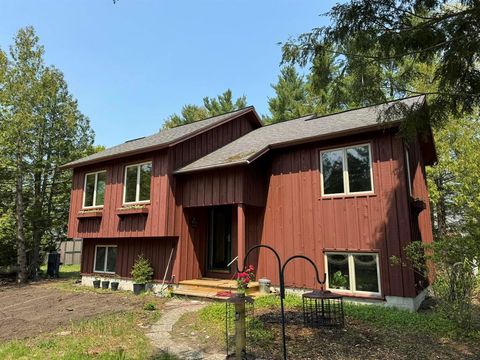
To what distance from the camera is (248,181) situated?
9844 millimetres

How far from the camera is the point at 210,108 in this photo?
113ft

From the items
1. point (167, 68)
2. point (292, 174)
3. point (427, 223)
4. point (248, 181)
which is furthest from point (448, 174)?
point (167, 68)

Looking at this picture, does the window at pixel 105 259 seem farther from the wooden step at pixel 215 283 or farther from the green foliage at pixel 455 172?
the green foliage at pixel 455 172

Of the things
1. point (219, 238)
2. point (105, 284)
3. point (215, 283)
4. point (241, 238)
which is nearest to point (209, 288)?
point (215, 283)

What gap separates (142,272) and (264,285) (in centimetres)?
405

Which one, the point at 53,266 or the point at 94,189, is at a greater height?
the point at 94,189

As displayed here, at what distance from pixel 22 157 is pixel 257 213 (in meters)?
11.7

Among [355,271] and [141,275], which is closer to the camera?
[355,271]

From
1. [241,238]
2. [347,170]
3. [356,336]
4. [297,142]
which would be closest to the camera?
[356,336]

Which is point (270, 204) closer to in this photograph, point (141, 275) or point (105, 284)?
point (141, 275)

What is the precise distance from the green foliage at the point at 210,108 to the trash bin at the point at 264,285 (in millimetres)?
25202

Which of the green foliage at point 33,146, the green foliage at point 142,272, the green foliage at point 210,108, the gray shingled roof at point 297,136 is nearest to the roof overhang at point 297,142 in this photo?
the gray shingled roof at point 297,136

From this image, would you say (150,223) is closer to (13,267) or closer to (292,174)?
(292,174)

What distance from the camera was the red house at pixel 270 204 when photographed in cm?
826
